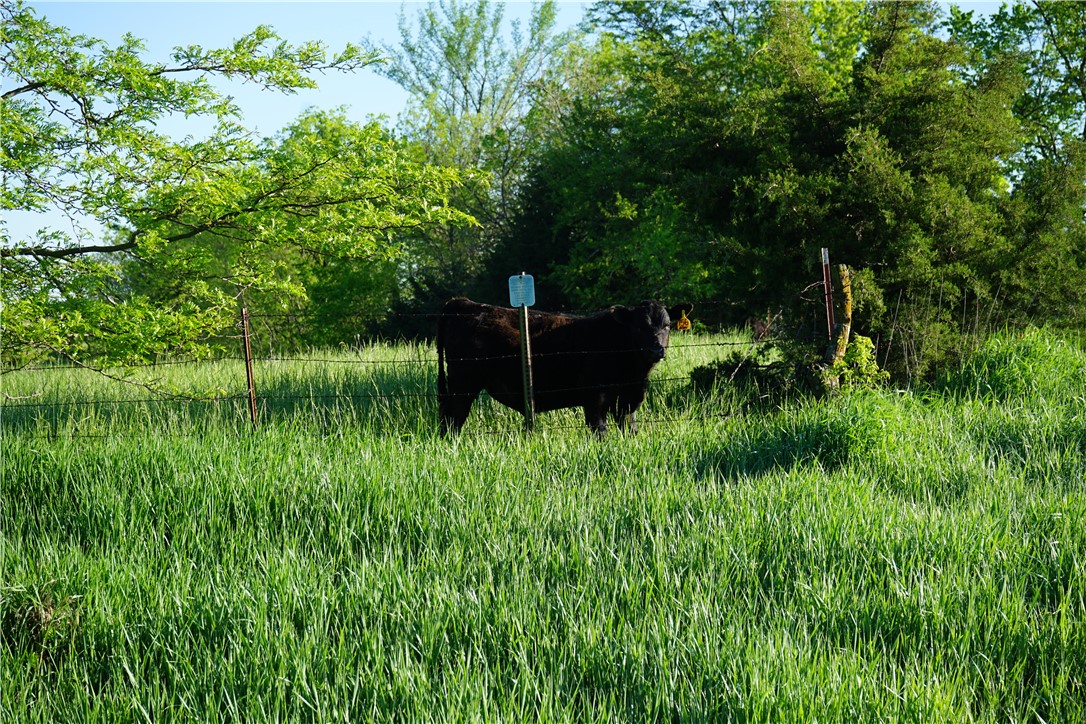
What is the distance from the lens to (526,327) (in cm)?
806

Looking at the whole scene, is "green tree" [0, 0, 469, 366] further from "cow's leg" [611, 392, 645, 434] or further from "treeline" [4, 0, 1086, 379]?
"cow's leg" [611, 392, 645, 434]

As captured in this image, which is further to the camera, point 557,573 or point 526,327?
point 526,327

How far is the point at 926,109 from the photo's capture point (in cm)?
1004

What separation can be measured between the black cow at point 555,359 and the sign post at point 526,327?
19.2 inches

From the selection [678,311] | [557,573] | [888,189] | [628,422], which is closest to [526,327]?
[628,422]

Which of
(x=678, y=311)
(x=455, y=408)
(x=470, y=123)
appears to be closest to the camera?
(x=455, y=408)

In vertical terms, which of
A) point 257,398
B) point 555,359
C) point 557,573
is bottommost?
point 557,573

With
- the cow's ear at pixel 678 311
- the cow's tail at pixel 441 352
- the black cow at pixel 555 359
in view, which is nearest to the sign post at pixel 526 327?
the black cow at pixel 555 359

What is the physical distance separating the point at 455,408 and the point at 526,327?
1.41 m

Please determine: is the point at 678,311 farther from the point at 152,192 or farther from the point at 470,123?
the point at 470,123

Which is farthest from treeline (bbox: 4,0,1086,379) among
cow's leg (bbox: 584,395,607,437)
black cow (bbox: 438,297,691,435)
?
cow's leg (bbox: 584,395,607,437)

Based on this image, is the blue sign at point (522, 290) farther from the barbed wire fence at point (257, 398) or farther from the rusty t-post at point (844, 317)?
the rusty t-post at point (844, 317)

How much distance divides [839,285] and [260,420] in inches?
220

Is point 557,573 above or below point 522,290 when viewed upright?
below
